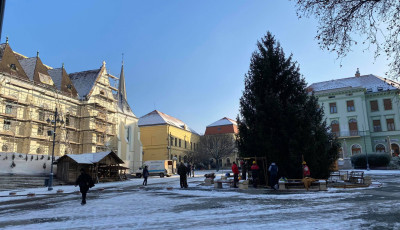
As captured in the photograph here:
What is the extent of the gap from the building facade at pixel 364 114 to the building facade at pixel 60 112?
35067 millimetres

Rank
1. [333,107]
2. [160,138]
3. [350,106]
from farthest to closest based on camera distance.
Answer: [160,138], [333,107], [350,106]

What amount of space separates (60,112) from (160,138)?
29.7 m

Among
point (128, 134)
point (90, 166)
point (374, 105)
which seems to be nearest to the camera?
point (90, 166)

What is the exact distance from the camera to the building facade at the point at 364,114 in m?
53.4

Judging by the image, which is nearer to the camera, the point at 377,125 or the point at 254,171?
the point at 254,171

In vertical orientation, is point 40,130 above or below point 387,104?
below

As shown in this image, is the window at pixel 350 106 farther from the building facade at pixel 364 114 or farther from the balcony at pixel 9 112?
the balcony at pixel 9 112

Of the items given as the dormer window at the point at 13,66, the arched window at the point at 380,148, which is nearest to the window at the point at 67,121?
the dormer window at the point at 13,66

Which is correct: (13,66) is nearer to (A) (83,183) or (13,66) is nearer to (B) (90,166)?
(B) (90,166)

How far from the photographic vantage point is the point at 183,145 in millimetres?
74938

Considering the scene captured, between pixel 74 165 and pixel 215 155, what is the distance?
125 ft

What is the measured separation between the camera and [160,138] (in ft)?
223

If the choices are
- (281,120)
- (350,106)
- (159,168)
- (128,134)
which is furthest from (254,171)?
(350,106)

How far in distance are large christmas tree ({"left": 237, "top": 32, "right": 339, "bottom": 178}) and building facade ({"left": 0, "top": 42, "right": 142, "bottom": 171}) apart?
19172 mm
